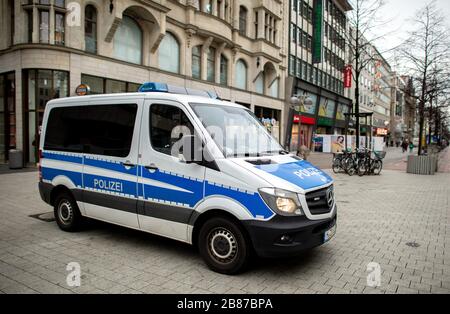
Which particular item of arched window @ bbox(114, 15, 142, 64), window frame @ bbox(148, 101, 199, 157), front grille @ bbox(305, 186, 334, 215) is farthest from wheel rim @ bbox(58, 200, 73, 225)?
arched window @ bbox(114, 15, 142, 64)

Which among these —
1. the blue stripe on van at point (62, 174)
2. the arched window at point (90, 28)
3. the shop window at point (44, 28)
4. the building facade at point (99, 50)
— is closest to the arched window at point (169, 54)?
the building facade at point (99, 50)

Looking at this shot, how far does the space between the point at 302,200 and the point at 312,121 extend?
122 feet

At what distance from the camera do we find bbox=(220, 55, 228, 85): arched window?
25.6m

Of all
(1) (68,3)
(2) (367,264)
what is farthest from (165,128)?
(1) (68,3)

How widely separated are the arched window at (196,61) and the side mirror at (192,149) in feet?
63.4

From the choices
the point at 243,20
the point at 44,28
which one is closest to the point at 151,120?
the point at 44,28

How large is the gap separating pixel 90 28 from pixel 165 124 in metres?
14.5

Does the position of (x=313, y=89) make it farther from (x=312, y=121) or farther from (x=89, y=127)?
(x=89, y=127)

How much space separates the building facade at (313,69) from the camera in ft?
116

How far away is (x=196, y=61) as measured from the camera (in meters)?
22.9

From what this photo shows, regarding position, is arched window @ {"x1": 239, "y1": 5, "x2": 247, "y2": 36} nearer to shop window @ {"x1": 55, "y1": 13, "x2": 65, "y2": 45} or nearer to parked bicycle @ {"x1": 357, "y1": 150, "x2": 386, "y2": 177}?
shop window @ {"x1": 55, "y1": 13, "x2": 65, "y2": 45}

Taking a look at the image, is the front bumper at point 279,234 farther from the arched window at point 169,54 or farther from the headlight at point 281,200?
the arched window at point 169,54

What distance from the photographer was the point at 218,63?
24.6 m

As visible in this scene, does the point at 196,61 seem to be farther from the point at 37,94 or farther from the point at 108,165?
the point at 108,165
